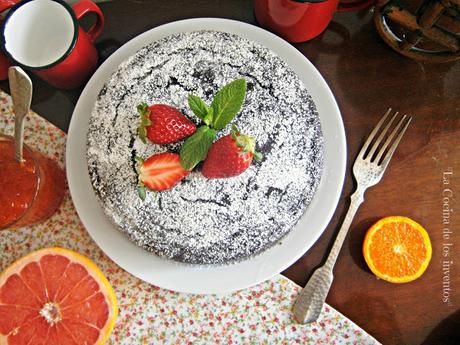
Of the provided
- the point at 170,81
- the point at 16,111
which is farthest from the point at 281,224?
the point at 16,111

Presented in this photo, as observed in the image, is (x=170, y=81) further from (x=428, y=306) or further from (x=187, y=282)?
(x=428, y=306)

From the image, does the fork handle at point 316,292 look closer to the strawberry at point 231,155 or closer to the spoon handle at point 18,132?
the strawberry at point 231,155

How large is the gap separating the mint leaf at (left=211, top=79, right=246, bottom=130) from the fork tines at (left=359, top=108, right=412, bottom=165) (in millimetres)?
464

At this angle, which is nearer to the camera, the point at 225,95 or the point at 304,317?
the point at 225,95

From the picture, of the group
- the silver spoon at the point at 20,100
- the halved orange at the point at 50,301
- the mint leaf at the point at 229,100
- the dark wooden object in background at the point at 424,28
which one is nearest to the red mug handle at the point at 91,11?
the silver spoon at the point at 20,100

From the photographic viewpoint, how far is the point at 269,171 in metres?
1.25

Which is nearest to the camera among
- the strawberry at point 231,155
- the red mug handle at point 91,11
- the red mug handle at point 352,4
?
the strawberry at point 231,155

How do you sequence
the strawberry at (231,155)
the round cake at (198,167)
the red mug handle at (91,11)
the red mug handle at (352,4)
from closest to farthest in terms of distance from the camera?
1. the strawberry at (231,155)
2. the round cake at (198,167)
3. the red mug handle at (91,11)
4. the red mug handle at (352,4)

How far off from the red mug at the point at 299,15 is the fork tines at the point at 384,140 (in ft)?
1.08

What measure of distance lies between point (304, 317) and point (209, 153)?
0.56 m

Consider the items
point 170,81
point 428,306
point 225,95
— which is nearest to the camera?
point 225,95

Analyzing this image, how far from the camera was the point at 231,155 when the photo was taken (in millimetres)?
1134

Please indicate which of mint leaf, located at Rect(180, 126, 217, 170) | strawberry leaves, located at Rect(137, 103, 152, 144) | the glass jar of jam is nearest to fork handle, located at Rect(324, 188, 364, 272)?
mint leaf, located at Rect(180, 126, 217, 170)

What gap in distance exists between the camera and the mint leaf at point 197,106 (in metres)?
1.18
